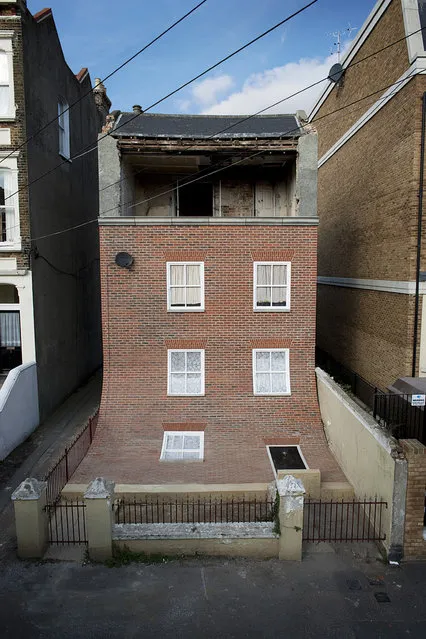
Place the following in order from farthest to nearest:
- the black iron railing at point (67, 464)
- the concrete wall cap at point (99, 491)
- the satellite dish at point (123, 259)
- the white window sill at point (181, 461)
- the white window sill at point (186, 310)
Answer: the white window sill at point (186, 310) → the satellite dish at point (123, 259) → the white window sill at point (181, 461) → the black iron railing at point (67, 464) → the concrete wall cap at point (99, 491)

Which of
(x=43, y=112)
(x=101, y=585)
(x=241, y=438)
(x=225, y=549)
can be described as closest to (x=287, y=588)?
(x=225, y=549)

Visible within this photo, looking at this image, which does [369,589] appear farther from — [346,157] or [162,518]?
[346,157]

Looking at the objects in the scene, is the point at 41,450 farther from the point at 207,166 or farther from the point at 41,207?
the point at 207,166

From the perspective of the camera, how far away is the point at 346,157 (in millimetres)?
17984

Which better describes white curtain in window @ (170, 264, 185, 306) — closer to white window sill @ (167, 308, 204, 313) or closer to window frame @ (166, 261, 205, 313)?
window frame @ (166, 261, 205, 313)

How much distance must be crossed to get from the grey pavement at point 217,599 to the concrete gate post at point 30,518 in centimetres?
27

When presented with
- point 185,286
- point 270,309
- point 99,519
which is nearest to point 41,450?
point 99,519

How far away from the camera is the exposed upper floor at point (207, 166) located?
41.8 feet

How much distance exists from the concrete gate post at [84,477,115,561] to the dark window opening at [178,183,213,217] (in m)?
10.8

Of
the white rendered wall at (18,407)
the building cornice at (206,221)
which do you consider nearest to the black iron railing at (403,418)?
the building cornice at (206,221)

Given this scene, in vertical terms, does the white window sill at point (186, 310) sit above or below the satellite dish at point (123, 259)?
below

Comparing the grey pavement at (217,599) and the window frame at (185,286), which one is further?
the window frame at (185,286)

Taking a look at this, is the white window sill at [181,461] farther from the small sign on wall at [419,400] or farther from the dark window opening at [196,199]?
the dark window opening at [196,199]

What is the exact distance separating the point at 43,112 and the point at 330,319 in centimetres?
1482
